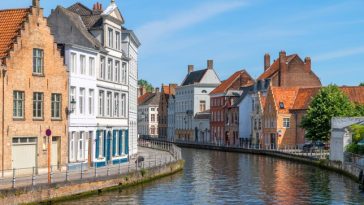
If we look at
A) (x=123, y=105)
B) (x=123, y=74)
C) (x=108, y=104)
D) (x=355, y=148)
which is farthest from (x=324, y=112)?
(x=108, y=104)

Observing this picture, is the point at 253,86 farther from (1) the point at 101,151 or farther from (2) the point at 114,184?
(2) the point at 114,184

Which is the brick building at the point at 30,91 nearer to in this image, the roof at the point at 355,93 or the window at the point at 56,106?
the window at the point at 56,106

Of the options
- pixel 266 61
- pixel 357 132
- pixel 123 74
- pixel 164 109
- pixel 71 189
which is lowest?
pixel 71 189

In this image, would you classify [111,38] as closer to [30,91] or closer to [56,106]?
[56,106]

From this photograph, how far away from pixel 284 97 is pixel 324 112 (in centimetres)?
1949

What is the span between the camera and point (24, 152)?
137 ft

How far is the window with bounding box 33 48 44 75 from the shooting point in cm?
4278

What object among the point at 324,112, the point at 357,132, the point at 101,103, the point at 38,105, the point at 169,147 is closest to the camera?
the point at 38,105

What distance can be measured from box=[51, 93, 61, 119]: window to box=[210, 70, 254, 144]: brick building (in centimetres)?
7653

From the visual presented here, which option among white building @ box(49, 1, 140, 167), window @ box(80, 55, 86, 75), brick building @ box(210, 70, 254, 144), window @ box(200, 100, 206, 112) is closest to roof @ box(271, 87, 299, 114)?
brick building @ box(210, 70, 254, 144)

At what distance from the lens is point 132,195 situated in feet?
136

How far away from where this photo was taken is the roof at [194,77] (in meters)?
142

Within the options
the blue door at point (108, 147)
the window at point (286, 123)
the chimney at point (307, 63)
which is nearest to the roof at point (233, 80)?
the chimney at point (307, 63)

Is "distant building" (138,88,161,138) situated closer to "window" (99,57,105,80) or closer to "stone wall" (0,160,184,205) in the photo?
"window" (99,57,105,80)
